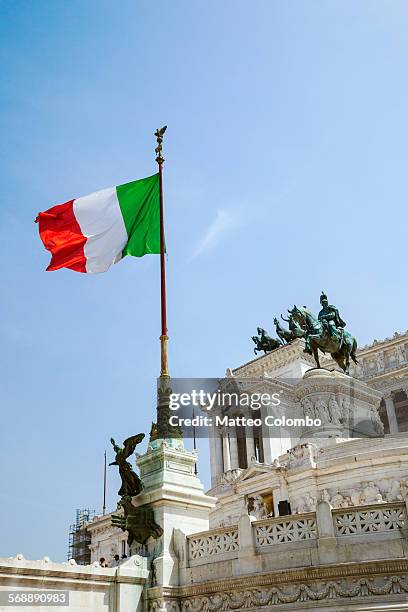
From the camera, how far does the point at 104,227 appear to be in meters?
20.2

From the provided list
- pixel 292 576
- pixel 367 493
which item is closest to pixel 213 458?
pixel 367 493

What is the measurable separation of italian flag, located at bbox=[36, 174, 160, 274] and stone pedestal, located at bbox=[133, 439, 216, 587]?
22.1 ft

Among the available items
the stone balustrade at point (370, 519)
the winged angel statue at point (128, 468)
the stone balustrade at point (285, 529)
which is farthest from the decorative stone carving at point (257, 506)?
the stone balustrade at point (370, 519)

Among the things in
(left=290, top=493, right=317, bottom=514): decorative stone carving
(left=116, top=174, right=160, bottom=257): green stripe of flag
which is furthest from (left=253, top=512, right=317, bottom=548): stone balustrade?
(left=290, top=493, right=317, bottom=514): decorative stone carving

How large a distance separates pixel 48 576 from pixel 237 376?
56.1 meters

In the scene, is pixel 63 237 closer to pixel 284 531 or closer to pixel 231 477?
pixel 284 531

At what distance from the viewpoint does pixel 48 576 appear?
39.9 feet

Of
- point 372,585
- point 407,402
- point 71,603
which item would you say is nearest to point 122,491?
point 71,603

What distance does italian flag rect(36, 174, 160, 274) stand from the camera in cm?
1984

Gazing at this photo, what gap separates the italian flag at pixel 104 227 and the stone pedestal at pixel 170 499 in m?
6.73

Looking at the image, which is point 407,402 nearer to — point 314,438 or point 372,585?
point 314,438

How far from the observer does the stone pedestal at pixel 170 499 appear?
1362 centimetres

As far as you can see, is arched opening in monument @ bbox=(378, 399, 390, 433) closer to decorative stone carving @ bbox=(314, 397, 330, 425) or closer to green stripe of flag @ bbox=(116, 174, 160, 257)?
decorative stone carving @ bbox=(314, 397, 330, 425)

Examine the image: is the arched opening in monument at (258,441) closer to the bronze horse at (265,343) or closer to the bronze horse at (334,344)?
the bronze horse at (265,343)
